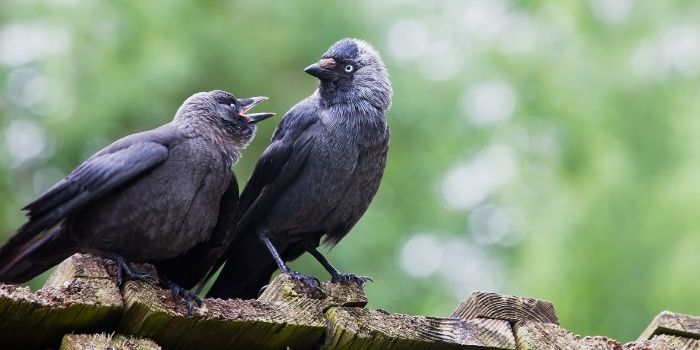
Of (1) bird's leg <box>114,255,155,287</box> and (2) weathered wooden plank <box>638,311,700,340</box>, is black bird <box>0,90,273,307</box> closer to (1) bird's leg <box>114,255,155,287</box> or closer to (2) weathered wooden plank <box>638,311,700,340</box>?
(1) bird's leg <box>114,255,155,287</box>

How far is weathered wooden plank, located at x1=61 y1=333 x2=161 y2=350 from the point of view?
4.02 meters

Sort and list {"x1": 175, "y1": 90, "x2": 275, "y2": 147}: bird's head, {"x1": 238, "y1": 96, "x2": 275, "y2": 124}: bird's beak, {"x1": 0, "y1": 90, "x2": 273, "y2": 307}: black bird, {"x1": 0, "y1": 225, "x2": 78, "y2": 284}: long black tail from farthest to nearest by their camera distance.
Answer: {"x1": 238, "y1": 96, "x2": 275, "y2": 124}: bird's beak → {"x1": 175, "y1": 90, "x2": 275, "y2": 147}: bird's head → {"x1": 0, "y1": 225, "x2": 78, "y2": 284}: long black tail → {"x1": 0, "y1": 90, "x2": 273, "y2": 307}: black bird

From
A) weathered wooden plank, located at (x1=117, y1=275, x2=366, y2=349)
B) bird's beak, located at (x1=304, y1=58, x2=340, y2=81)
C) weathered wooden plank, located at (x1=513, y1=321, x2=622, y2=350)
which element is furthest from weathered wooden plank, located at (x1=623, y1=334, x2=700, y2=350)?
bird's beak, located at (x1=304, y1=58, x2=340, y2=81)

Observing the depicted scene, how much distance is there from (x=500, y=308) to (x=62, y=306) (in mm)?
1733

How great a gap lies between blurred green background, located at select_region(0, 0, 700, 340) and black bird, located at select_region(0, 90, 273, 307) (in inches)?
232

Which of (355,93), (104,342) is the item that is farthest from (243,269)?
(104,342)

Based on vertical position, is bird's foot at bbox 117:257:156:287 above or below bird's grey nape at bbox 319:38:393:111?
below

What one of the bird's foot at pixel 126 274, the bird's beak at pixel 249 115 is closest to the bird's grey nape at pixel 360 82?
the bird's beak at pixel 249 115

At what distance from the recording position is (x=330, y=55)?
25.3 feet

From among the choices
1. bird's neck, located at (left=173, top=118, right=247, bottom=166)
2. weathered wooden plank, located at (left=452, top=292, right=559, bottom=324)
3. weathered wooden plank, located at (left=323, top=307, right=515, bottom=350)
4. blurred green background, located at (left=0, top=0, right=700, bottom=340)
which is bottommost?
weathered wooden plank, located at (left=323, top=307, right=515, bottom=350)

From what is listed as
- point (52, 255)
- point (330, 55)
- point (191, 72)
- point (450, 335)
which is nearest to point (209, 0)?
point (191, 72)

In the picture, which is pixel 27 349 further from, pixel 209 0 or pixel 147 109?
pixel 209 0

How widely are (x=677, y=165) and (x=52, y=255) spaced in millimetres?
7736

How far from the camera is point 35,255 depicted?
6.00 meters
